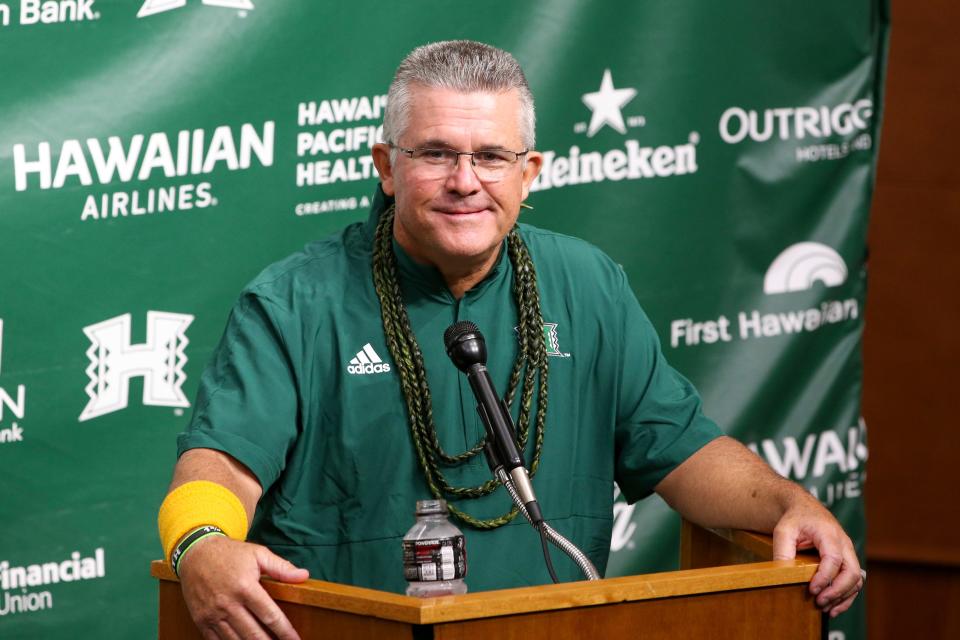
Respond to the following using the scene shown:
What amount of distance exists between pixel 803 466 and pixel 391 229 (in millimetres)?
1804

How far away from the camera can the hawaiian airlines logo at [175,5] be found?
3092 mm

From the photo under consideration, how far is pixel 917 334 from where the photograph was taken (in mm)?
3951

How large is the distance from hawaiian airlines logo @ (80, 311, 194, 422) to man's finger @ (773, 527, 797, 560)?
171cm

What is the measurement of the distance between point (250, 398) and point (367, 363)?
23 centimetres

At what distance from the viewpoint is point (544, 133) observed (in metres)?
3.45

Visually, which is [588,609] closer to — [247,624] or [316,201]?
[247,624]

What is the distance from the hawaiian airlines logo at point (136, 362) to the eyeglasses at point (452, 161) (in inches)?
48.3

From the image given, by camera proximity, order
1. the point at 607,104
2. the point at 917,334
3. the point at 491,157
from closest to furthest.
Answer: the point at 491,157
the point at 607,104
the point at 917,334

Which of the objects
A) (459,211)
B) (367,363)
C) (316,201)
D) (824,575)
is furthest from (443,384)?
(316,201)

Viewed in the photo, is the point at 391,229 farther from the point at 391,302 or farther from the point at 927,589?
the point at 927,589

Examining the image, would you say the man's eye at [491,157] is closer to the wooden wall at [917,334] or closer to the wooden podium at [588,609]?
the wooden podium at [588,609]

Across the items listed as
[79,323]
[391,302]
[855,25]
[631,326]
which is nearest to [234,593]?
[391,302]

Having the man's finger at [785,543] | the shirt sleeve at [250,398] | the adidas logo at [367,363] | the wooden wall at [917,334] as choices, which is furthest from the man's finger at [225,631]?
the wooden wall at [917,334]

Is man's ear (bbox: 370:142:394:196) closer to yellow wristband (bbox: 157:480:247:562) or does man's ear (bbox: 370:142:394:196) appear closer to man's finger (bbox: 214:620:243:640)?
yellow wristband (bbox: 157:480:247:562)
